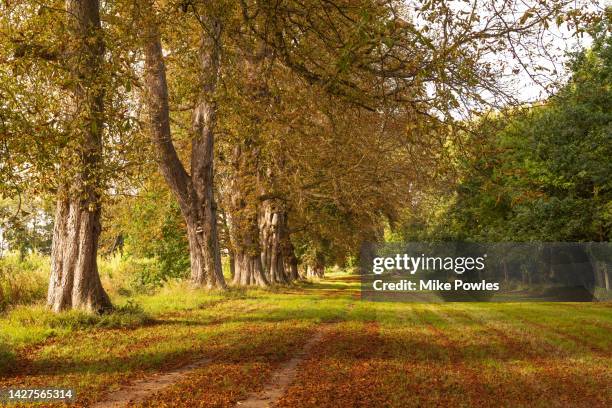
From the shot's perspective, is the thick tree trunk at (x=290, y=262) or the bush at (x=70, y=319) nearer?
the bush at (x=70, y=319)

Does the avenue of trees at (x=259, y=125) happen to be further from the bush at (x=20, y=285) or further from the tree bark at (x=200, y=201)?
the bush at (x=20, y=285)

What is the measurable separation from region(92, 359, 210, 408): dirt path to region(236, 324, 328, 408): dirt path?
134 cm

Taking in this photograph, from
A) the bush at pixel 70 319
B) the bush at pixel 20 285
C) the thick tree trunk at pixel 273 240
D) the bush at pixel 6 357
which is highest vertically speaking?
the thick tree trunk at pixel 273 240

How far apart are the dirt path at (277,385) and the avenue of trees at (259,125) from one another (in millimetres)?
4276

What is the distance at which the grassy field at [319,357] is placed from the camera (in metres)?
8.19

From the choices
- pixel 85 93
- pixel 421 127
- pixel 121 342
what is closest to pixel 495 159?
pixel 421 127

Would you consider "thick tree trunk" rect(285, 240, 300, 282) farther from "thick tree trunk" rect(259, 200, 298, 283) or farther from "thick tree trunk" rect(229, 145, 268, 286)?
"thick tree trunk" rect(229, 145, 268, 286)

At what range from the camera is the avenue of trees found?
1008 cm

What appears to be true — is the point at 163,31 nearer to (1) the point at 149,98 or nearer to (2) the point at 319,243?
(1) the point at 149,98

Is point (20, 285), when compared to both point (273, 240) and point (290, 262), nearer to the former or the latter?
point (273, 240)

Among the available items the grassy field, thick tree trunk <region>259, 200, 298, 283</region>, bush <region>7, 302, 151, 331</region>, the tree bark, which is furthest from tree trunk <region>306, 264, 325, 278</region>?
bush <region>7, 302, 151, 331</region>

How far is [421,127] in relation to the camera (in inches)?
362

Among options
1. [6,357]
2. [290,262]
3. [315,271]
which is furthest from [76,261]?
[315,271]

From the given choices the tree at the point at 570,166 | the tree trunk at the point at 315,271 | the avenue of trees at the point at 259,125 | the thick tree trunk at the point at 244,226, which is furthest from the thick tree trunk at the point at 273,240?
the tree trunk at the point at 315,271
